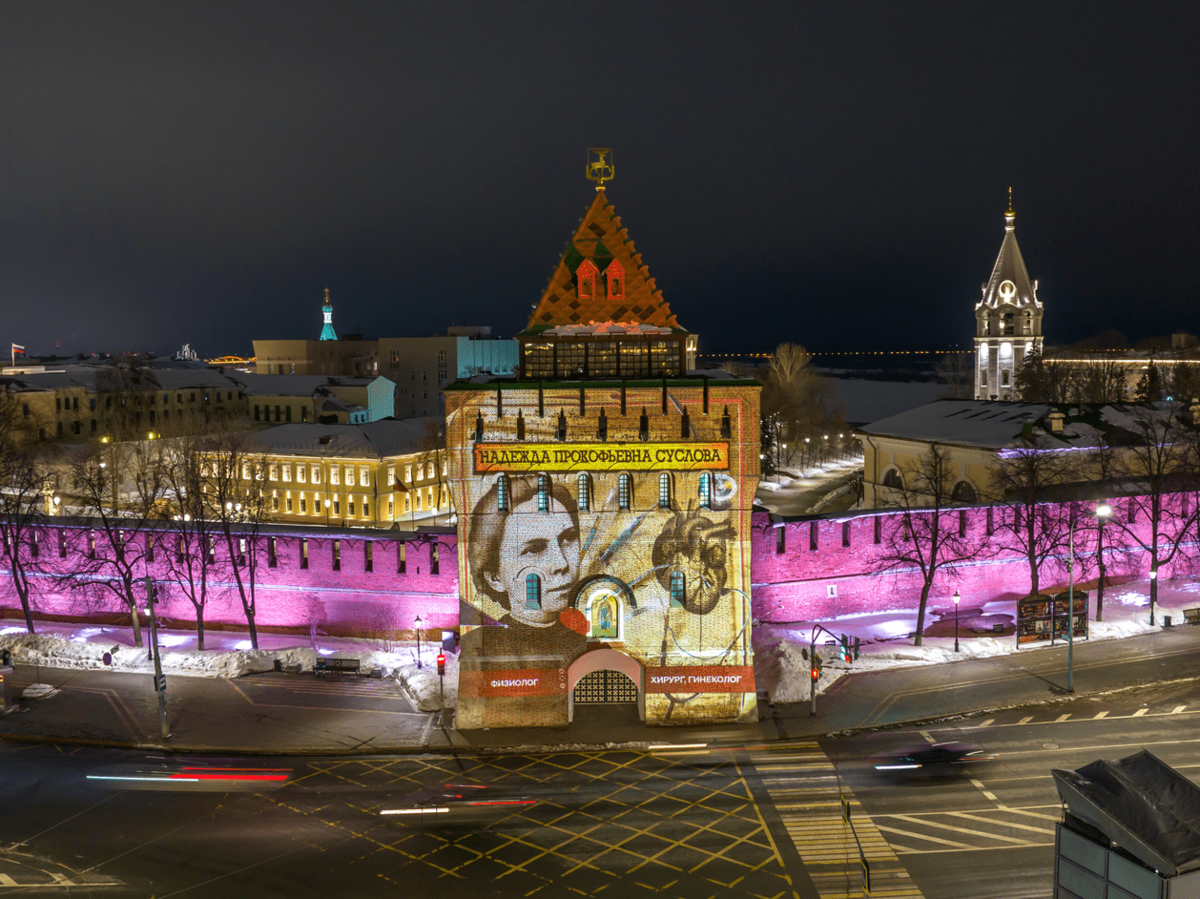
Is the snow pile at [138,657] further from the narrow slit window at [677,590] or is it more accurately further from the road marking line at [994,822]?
the road marking line at [994,822]

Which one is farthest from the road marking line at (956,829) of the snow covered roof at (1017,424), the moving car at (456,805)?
the snow covered roof at (1017,424)

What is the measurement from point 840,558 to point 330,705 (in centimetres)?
1959

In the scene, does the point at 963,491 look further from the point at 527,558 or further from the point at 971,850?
the point at 971,850

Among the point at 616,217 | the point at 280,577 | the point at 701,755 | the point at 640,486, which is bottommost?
the point at 701,755

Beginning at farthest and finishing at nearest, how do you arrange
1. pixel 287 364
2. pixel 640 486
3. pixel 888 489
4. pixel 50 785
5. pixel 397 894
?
pixel 287 364 < pixel 888 489 < pixel 640 486 < pixel 50 785 < pixel 397 894

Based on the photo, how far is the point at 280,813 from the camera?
21.9m

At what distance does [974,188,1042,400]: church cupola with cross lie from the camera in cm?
8138

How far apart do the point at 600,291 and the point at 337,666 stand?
1592 cm

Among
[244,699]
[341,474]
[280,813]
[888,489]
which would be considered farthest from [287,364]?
[280,813]

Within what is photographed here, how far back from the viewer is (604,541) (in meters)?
27.3

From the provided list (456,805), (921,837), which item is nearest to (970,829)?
(921,837)

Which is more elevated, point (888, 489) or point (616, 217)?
point (616, 217)

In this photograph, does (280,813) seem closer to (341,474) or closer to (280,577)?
(280,577)

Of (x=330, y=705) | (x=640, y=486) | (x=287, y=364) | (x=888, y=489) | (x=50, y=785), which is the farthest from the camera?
(x=287, y=364)
